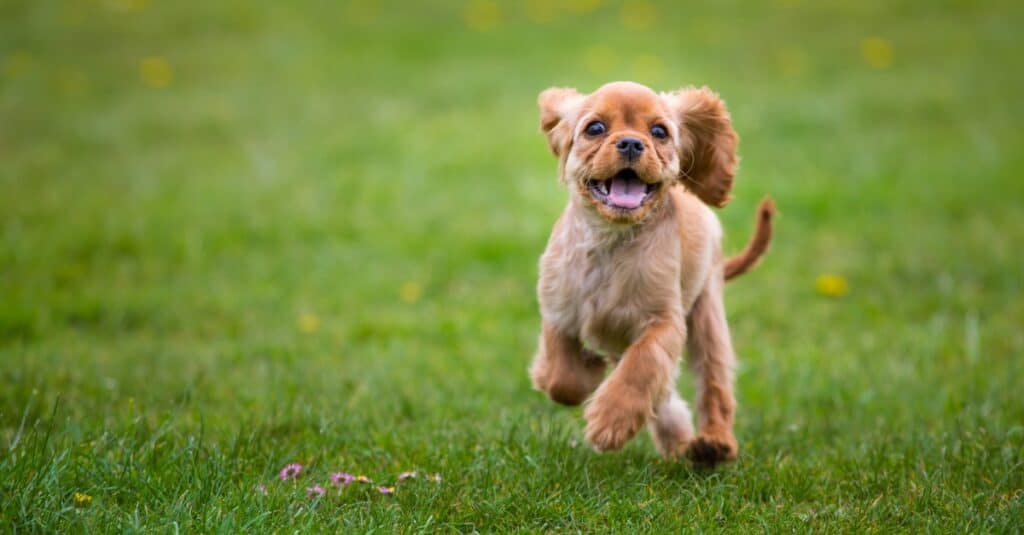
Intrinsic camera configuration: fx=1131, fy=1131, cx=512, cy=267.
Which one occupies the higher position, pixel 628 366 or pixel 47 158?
pixel 628 366

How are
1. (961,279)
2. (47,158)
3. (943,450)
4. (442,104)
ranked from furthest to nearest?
(442,104) < (47,158) < (961,279) < (943,450)

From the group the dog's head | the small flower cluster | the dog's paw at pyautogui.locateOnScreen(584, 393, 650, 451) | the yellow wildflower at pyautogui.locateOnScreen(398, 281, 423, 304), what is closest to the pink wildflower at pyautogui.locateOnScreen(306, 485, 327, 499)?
the small flower cluster

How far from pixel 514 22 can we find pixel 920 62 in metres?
5.08

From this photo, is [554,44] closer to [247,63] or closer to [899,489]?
[247,63]

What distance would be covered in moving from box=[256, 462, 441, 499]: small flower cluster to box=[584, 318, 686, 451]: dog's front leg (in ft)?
1.93

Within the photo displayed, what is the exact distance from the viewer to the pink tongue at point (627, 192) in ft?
12.2

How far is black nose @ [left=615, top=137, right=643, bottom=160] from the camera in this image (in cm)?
362

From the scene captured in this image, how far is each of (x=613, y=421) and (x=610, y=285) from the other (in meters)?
0.52

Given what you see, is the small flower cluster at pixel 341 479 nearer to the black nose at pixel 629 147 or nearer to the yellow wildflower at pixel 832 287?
the black nose at pixel 629 147

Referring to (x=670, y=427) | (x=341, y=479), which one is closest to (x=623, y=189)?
(x=670, y=427)

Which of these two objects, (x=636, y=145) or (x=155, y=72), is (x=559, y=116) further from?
(x=155, y=72)

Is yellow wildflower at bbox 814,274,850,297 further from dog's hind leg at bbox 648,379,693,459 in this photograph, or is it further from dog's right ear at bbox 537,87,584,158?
dog's right ear at bbox 537,87,584,158

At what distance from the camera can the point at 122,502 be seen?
3541mm

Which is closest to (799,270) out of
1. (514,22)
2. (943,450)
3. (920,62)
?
(943,450)
